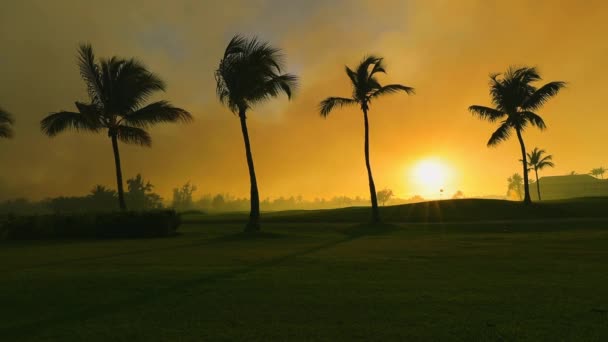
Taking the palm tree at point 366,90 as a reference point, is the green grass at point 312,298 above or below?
below

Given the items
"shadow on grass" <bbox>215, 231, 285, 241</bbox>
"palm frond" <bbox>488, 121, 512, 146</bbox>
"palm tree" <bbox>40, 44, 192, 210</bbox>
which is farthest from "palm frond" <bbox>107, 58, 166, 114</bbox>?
"palm frond" <bbox>488, 121, 512, 146</bbox>

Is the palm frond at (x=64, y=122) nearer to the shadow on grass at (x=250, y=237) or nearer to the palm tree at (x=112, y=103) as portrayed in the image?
the palm tree at (x=112, y=103)

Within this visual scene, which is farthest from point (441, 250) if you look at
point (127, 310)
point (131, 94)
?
point (131, 94)

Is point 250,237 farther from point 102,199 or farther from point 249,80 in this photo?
point 102,199

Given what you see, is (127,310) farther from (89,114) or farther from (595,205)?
(595,205)

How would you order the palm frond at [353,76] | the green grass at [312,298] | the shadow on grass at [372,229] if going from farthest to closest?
the palm frond at [353,76]
the shadow on grass at [372,229]
the green grass at [312,298]

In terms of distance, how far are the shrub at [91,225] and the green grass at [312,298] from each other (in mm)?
9987

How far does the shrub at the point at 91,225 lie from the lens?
847 inches

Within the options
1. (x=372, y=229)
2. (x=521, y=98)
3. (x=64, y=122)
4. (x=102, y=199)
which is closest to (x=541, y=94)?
(x=521, y=98)

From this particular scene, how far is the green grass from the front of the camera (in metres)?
4.93

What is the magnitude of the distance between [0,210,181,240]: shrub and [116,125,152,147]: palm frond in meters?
8.25

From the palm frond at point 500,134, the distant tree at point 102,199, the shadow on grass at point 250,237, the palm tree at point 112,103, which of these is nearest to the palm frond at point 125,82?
the palm tree at point 112,103

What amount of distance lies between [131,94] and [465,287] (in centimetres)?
2659

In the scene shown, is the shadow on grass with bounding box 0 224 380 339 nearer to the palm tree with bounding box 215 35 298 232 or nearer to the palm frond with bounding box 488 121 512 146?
the palm tree with bounding box 215 35 298 232
